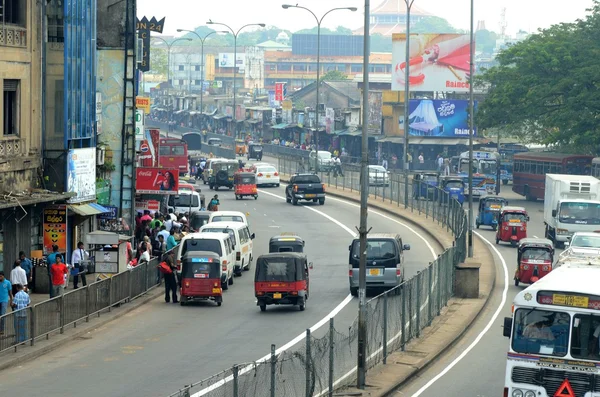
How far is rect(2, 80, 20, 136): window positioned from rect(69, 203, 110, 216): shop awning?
155 inches

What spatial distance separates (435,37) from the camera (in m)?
113

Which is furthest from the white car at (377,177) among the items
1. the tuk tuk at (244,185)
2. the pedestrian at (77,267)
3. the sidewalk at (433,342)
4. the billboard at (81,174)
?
the pedestrian at (77,267)

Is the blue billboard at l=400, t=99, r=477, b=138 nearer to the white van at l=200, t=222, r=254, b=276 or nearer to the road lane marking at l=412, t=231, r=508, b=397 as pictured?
the road lane marking at l=412, t=231, r=508, b=397

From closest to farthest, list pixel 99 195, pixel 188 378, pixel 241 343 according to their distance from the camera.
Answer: pixel 188 378 < pixel 241 343 < pixel 99 195

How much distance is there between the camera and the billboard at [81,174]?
41.5 metres

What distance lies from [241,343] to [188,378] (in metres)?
4.85

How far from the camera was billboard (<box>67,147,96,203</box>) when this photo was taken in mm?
41531

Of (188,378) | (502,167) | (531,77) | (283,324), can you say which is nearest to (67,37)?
(283,324)

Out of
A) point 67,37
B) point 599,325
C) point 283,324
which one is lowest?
point 283,324

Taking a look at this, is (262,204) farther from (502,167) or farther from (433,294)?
(433,294)

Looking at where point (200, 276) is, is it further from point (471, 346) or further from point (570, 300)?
point (570, 300)

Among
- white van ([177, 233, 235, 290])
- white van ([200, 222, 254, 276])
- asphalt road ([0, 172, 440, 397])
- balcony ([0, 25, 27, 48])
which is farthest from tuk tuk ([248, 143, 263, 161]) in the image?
balcony ([0, 25, 27, 48])

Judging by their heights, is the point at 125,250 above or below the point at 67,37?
below

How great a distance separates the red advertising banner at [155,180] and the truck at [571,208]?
55.7 ft
